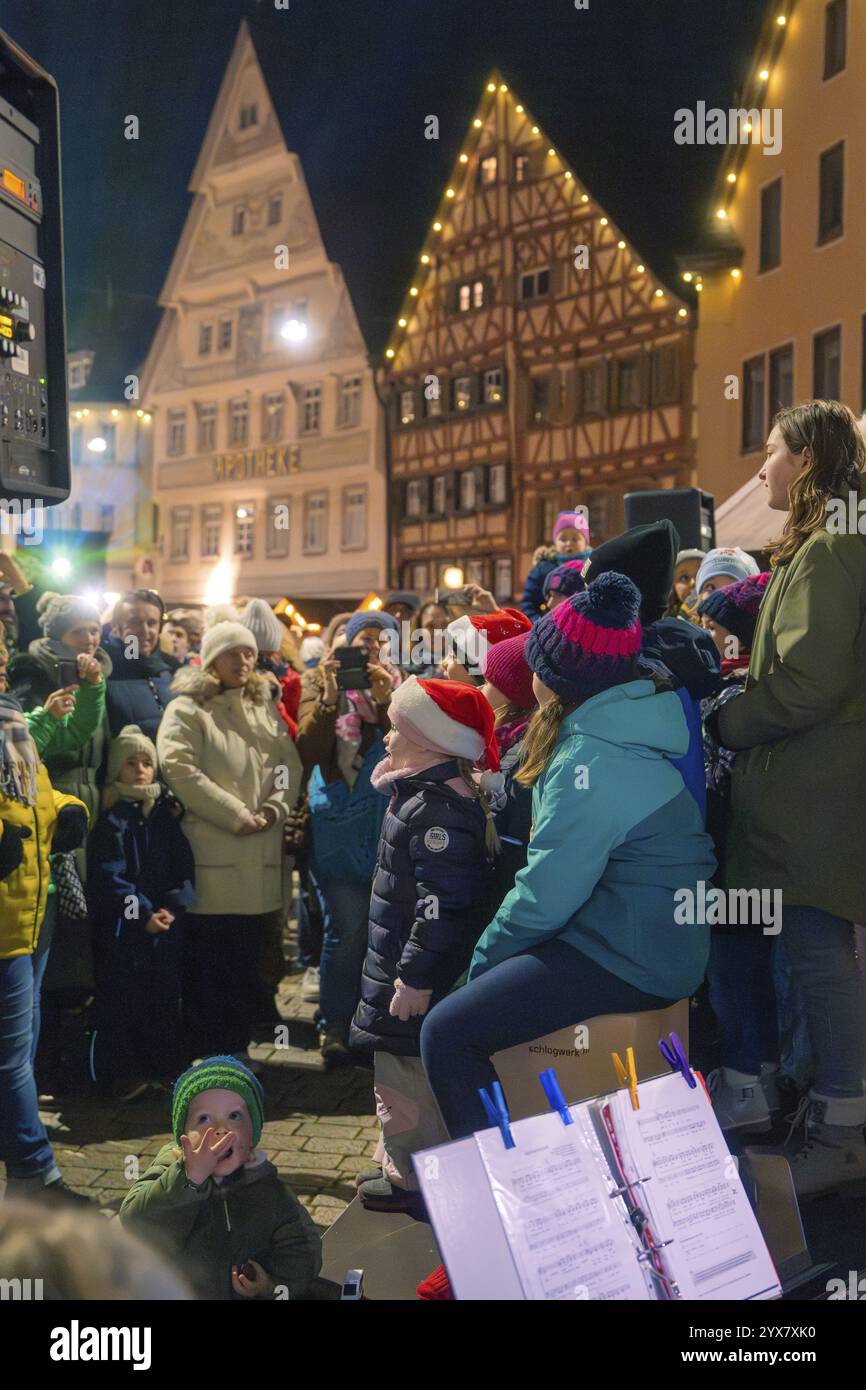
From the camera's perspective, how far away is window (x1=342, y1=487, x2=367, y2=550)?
27766mm

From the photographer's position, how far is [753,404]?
57.3 ft

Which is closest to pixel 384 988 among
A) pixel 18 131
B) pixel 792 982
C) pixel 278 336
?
pixel 792 982

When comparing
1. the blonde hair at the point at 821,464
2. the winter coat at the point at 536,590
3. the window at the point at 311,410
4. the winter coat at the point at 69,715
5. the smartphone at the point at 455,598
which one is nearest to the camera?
the blonde hair at the point at 821,464

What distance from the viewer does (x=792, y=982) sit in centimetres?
360

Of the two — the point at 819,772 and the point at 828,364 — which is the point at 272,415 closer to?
the point at 828,364

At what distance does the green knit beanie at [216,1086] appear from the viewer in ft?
9.68

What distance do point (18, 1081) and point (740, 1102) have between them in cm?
231

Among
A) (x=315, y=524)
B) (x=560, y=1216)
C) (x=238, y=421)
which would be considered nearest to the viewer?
(x=560, y=1216)

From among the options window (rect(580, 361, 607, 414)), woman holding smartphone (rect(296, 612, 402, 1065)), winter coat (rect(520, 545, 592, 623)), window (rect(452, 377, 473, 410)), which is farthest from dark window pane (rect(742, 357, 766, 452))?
woman holding smartphone (rect(296, 612, 402, 1065))

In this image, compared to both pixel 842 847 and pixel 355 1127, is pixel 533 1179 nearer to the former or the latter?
pixel 842 847

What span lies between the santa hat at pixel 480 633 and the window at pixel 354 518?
23.1 m

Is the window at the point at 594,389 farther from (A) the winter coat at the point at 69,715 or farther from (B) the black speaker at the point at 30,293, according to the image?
(B) the black speaker at the point at 30,293

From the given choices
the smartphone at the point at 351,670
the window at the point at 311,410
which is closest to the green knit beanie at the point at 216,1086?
the smartphone at the point at 351,670

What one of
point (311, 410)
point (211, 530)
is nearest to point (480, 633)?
point (311, 410)
